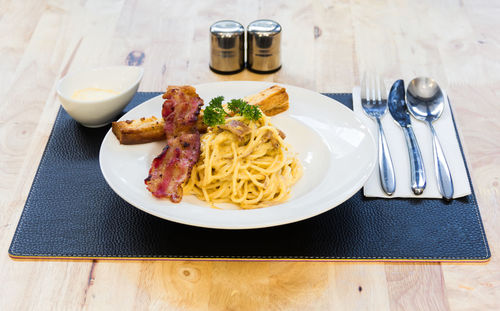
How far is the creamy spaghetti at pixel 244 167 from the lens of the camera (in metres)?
2.27

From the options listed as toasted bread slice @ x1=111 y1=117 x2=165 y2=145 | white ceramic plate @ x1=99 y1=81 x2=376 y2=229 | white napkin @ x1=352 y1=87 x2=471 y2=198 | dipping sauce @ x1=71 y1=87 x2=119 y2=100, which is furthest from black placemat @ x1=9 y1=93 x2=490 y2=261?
dipping sauce @ x1=71 y1=87 x2=119 y2=100

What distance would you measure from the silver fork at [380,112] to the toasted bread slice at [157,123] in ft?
1.57

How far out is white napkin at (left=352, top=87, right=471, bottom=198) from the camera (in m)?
2.39

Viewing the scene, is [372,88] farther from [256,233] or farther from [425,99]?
[256,233]

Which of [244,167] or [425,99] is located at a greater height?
[244,167]

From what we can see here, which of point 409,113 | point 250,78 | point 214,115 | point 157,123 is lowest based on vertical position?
point 250,78

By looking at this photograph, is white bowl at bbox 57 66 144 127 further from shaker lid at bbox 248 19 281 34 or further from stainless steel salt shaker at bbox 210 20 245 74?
shaker lid at bbox 248 19 281 34

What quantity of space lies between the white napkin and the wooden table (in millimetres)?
134

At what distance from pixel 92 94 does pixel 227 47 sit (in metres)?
0.88

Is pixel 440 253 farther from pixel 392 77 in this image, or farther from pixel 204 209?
pixel 392 77

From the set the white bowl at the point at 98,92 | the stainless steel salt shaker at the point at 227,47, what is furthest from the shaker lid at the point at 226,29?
the white bowl at the point at 98,92

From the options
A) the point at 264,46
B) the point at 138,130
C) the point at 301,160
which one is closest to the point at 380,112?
the point at 301,160

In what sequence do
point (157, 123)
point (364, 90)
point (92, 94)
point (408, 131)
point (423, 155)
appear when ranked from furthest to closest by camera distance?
point (364, 90) < point (92, 94) < point (408, 131) < point (423, 155) < point (157, 123)

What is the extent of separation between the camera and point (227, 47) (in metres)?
3.28
